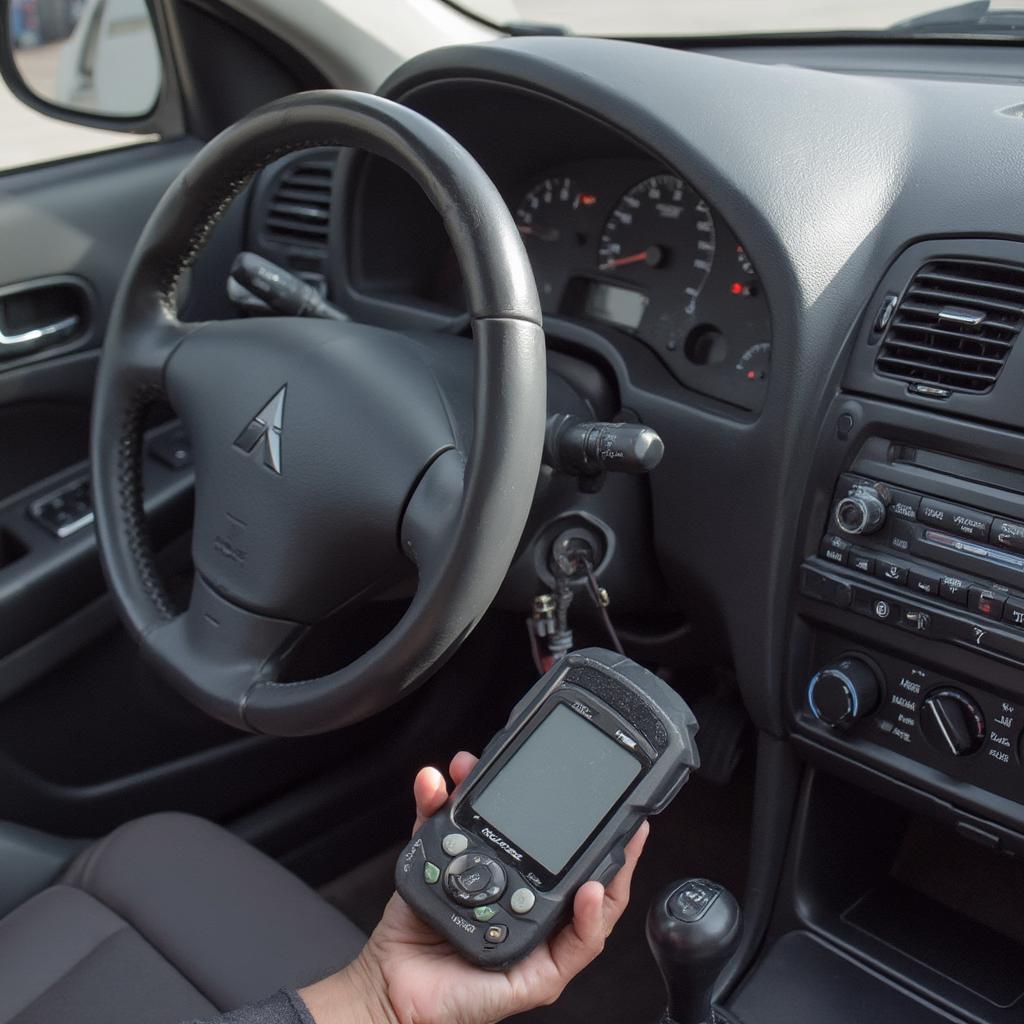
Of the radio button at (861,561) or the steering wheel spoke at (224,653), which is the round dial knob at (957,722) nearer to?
the radio button at (861,561)

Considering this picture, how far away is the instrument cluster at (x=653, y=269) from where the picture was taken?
1.32 m

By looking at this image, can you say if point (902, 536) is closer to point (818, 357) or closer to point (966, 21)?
point (818, 357)

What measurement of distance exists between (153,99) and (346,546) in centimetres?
120

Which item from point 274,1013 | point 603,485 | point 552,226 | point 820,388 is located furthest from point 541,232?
point 274,1013

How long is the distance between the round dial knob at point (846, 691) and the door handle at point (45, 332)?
1102mm

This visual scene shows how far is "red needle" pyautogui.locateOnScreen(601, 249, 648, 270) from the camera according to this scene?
1.42 metres

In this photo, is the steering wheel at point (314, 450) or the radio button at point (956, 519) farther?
the radio button at point (956, 519)

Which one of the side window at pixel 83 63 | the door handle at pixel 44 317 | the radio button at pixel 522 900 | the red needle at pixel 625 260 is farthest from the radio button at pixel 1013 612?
the side window at pixel 83 63

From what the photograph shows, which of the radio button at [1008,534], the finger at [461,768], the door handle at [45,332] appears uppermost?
the radio button at [1008,534]

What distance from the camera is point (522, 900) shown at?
38.0 inches

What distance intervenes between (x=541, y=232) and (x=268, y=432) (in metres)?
0.56

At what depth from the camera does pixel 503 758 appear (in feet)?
3.51

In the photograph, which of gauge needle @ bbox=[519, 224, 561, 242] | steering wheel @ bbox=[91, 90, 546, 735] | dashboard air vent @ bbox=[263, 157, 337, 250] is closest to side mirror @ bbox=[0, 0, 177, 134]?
dashboard air vent @ bbox=[263, 157, 337, 250]

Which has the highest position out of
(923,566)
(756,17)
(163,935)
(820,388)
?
(756,17)
